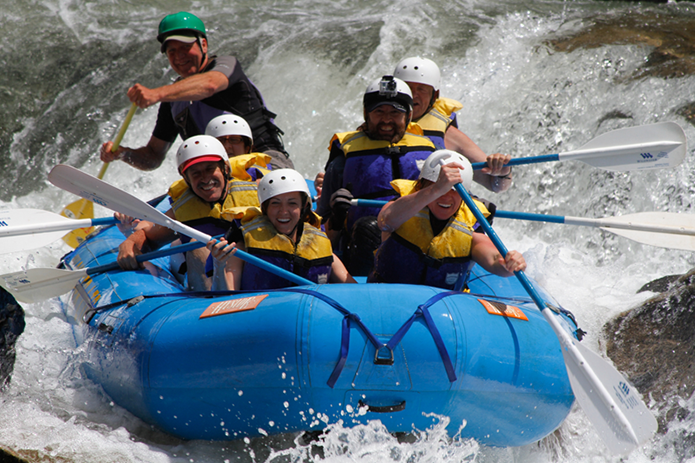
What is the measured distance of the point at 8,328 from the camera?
383 cm

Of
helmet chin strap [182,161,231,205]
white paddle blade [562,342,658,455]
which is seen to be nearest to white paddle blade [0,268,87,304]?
helmet chin strap [182,161,231,205]

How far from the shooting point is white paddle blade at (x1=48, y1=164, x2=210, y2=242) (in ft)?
12.3

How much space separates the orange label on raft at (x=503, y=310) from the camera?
310 centimetres

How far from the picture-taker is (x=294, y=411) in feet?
9.69

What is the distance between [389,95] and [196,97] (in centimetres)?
149

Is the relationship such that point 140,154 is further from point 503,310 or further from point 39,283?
point 503,310

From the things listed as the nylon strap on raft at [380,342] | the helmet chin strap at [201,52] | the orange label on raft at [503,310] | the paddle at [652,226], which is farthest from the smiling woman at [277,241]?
the helmet chin strap at [201,52]

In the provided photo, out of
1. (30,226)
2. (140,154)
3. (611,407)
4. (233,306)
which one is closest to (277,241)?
(233,306)

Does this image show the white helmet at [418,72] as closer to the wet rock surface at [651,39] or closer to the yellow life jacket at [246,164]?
the yellow life jacket at [246,164]

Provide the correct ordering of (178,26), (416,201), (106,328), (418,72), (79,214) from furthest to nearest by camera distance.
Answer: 1. (79,214)
2. (178,26)
3. (418,72)
4. (106,328)
5. (416,201)

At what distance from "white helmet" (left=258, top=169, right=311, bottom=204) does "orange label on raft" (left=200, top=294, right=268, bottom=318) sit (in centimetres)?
56

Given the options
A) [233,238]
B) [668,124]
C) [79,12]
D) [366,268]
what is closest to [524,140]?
[668,124]

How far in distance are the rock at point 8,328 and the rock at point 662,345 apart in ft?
11.8

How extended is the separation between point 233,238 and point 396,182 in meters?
0.91
